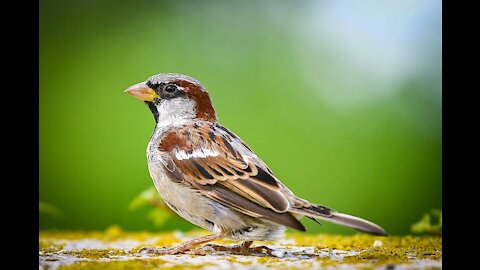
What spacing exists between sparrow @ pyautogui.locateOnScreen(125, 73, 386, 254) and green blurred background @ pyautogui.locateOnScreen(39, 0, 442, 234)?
0.57 metres

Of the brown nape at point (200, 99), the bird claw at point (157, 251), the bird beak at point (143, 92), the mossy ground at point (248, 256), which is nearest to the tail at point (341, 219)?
the mossy ground at point (248, 256)

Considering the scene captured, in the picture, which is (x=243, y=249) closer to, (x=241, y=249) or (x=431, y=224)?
(x=241, y=249)

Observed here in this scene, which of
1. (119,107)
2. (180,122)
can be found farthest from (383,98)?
(119,107)

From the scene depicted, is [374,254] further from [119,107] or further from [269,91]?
[119,107]

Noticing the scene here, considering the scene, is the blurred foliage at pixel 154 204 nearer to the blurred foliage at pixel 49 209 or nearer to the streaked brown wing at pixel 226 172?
the blurred foliage at pixel 49 209

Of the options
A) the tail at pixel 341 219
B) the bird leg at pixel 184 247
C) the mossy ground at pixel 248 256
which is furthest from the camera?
the bird leg at pixel 184 247

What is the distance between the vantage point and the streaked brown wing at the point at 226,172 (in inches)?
106

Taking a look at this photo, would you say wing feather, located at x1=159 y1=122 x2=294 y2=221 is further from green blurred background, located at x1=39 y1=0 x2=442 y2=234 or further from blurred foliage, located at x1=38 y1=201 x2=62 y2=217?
blurred foliage, located at x1=38 y1=201 x2=62 y2=217

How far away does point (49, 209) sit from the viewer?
3.76 m

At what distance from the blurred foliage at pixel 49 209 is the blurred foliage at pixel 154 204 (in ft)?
1.53

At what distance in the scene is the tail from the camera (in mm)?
2533

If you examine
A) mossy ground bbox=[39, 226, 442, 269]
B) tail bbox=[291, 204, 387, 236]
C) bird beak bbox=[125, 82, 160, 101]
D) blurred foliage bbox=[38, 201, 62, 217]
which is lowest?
mossy ground bbox=[39, 226, 442, 269]

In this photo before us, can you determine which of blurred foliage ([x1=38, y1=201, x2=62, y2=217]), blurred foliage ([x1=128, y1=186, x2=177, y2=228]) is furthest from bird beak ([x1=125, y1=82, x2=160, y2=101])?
blurred foliage ([x1=38, y1=201, x2=62, y2=217])

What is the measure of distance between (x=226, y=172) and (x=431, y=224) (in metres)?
1.60
